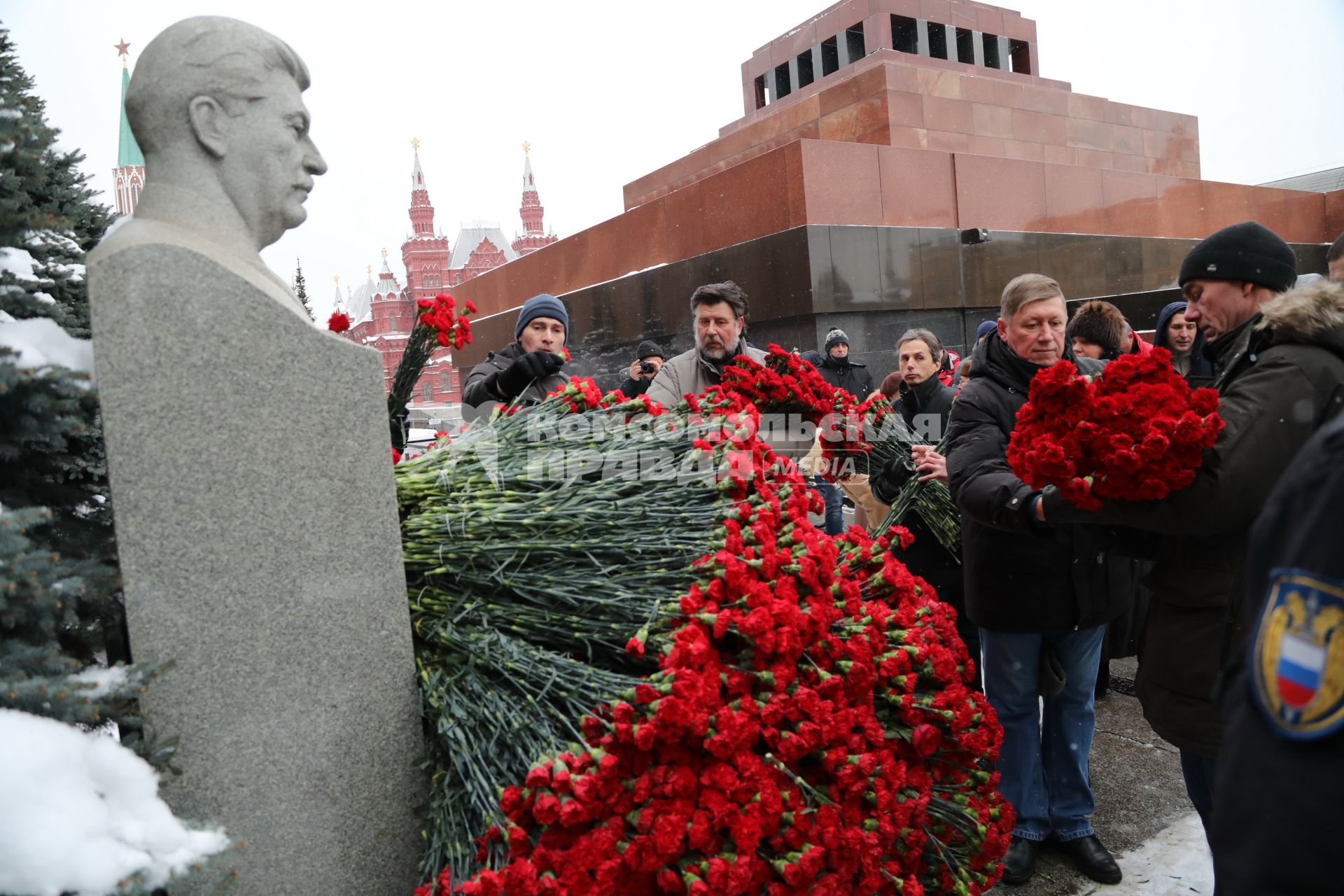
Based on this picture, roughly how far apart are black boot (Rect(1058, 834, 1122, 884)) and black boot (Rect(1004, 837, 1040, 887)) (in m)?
0.02

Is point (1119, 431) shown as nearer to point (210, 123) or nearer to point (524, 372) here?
point (210, 123)

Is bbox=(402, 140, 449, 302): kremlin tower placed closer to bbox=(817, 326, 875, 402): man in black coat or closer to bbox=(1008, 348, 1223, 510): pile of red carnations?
bbox=(817, 326, 875, 402): man in black coat

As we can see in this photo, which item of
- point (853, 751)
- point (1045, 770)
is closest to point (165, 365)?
point (853, 751)

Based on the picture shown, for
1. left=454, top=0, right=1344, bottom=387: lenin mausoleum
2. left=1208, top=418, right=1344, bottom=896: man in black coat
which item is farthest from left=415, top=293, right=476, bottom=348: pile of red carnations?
left=454, top=0, right=1344, bottom=387: lenin mausoleum

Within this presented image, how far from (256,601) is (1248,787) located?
174 cm

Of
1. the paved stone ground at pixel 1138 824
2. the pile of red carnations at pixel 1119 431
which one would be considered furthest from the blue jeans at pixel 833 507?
the pile of red carnations at pixel 1119 431

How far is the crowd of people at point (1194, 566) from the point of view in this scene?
74cm

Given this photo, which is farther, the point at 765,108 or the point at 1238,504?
the point at 765,108

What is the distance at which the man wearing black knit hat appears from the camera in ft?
6.22

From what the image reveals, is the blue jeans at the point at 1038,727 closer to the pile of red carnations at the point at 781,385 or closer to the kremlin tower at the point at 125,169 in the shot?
the pile of red carnations at the point at 781,385

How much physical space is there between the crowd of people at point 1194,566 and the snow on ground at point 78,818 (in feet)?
4.13

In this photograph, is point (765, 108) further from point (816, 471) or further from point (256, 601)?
point (256, 601)

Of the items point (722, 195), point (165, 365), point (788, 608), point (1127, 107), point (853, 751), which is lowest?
point (853, 751)

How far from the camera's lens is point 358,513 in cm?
188
